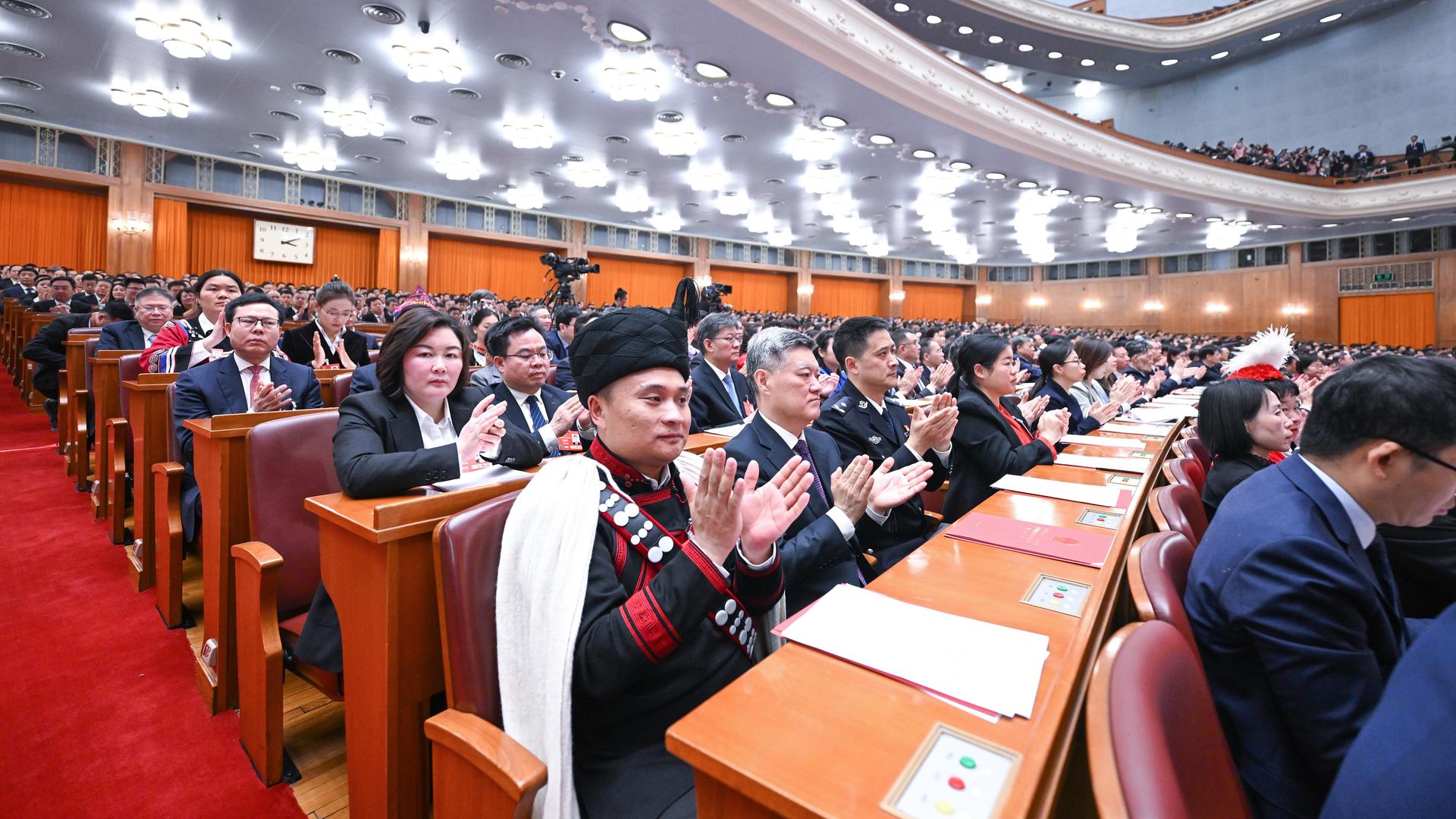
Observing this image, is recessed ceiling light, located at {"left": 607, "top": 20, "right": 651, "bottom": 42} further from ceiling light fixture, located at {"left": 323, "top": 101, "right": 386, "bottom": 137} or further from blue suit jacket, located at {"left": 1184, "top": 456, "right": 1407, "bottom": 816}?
blue suit jacket, located at {"left": 1184, "top": 456, "right": 1407, "bottom": 816}

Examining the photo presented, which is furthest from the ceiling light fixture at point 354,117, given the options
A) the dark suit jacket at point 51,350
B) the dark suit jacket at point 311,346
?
the dark suit jacket at point 311,346

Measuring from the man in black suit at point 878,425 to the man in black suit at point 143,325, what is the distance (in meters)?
4.10

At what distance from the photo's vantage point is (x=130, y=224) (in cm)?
1045

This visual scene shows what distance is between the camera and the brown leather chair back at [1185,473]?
2.11m

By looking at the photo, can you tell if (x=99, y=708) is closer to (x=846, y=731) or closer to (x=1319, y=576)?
(x=846, y=731)

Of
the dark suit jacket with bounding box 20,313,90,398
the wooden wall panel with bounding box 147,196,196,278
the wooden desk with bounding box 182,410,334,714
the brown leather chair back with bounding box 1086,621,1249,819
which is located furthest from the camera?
the wooden wall panel with bounding box 147,196,196,278

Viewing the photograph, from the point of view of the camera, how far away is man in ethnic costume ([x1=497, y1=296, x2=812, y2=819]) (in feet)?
3.32

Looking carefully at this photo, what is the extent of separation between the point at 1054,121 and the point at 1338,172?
9.94 m

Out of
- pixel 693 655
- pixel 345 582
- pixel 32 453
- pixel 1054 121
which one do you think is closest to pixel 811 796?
pixel 693 655

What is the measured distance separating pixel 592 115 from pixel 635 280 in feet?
29.7

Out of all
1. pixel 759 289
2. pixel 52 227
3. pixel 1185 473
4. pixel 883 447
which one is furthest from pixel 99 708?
pixel 759 289

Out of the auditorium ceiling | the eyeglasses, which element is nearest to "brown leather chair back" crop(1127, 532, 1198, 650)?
the eyeglasses

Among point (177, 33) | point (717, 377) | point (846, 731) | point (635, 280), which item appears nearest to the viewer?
point (846, 731)

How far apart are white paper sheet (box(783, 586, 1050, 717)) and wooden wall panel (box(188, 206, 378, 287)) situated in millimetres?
13506
